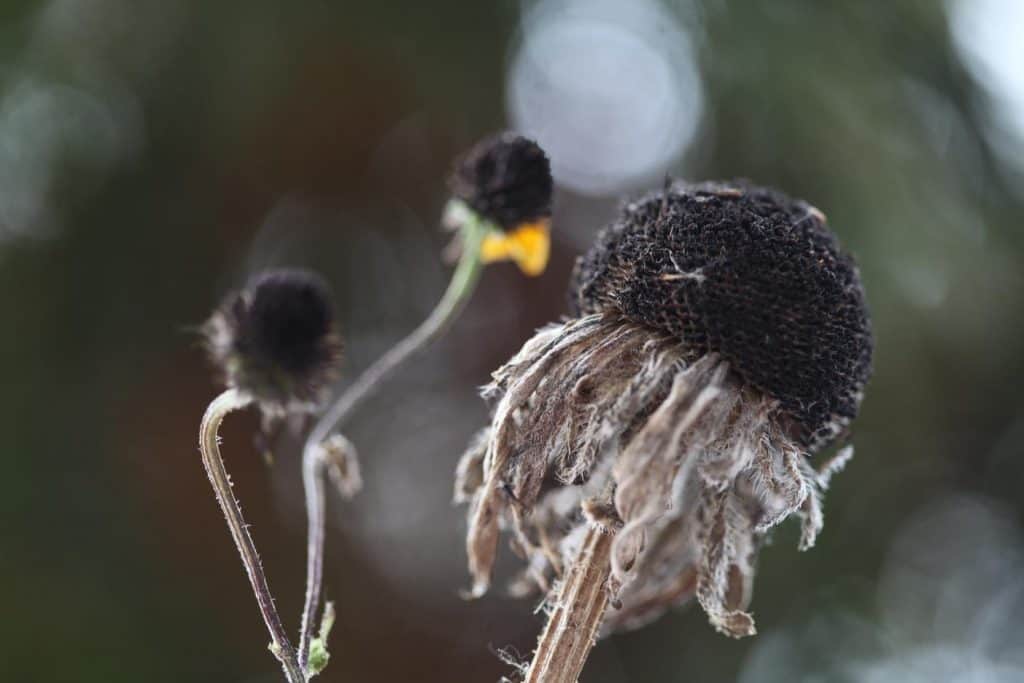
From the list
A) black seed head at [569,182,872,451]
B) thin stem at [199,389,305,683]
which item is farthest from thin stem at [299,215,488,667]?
black seed head at [569,182,872,451]

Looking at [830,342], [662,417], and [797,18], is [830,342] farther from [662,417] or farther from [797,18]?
[797,18]

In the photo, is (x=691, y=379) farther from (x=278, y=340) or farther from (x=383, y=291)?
(x=383, y=291)

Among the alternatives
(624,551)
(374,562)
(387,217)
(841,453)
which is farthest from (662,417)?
(387,217)

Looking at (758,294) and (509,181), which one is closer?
(758,294)

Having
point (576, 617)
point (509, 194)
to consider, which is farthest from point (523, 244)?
point (576, 617)

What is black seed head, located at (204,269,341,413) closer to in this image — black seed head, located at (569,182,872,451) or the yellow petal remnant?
the yellow petal remnant

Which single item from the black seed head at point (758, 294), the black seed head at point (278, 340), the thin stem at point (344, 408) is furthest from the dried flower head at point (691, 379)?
the black seed head at point (278, 340)
